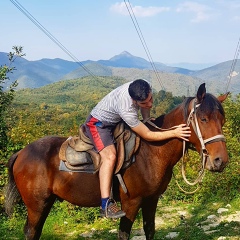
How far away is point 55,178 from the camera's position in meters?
4.13

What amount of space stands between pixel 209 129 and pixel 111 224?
470 cm

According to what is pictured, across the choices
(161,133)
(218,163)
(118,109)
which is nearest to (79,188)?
(118,109)

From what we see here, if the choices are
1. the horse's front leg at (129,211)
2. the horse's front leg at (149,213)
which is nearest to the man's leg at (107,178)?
the horse's front leg at (129,211)

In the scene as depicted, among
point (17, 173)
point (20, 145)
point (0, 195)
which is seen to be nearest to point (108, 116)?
point (17, 173)

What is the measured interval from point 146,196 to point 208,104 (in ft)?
4.23

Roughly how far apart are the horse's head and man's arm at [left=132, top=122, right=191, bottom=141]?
Answer: 12 cm

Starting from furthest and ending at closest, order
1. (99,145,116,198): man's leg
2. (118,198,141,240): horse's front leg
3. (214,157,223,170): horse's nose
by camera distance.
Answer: (118,198,141,240): horse's front leg → (99,145,116,198): man's leg → (214,157,223,170): horse's nose

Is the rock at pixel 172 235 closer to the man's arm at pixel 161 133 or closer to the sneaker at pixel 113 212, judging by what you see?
the sneaker at pixel 113 212

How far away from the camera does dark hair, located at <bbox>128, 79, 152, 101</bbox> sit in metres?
3.50

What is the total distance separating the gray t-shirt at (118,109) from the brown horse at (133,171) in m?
0.45

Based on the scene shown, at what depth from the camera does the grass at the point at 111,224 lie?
19.8 feet

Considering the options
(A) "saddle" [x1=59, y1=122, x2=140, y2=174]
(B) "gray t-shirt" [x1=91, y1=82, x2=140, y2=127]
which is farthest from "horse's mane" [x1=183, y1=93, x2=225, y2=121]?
(A) "saddle" [x1=59, y1=122, x2=140, y2=174]

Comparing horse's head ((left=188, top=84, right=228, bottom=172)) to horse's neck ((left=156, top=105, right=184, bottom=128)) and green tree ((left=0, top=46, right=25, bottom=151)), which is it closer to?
horse's neck ((left=156, top=105, right=184, bottom=128))

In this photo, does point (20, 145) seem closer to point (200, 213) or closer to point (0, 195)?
point (0, 195)
